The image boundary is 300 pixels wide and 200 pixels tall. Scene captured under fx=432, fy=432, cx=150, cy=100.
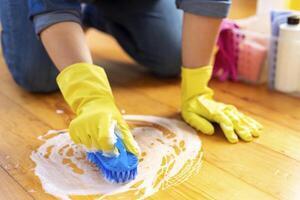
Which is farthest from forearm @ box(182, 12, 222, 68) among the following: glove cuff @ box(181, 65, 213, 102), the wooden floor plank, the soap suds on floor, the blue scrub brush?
the wooden floor plank

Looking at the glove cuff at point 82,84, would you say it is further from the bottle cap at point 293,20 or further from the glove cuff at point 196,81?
the bottle cap at point 293,20

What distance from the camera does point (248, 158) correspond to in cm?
65

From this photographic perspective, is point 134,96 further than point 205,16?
Yes

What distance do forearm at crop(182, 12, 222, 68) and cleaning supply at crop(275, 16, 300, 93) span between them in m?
0.18

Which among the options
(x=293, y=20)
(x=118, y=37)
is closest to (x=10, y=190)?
(x=118, y=37)

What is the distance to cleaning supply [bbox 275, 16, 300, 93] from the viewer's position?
0.86 m

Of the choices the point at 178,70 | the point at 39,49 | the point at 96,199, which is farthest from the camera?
the point at 178,70

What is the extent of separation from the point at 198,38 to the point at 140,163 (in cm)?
27

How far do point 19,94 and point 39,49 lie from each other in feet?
0.36

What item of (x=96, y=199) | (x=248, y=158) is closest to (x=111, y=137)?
(x=96, y=199)

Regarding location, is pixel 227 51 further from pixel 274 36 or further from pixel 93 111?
pixel 93 111

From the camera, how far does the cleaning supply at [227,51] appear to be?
0.97m

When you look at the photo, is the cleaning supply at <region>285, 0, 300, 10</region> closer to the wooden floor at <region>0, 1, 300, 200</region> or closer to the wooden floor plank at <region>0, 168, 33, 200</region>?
the wooden floor at <region>0, 1, 300, 200</region>

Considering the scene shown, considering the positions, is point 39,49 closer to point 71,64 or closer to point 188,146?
point 71,64
